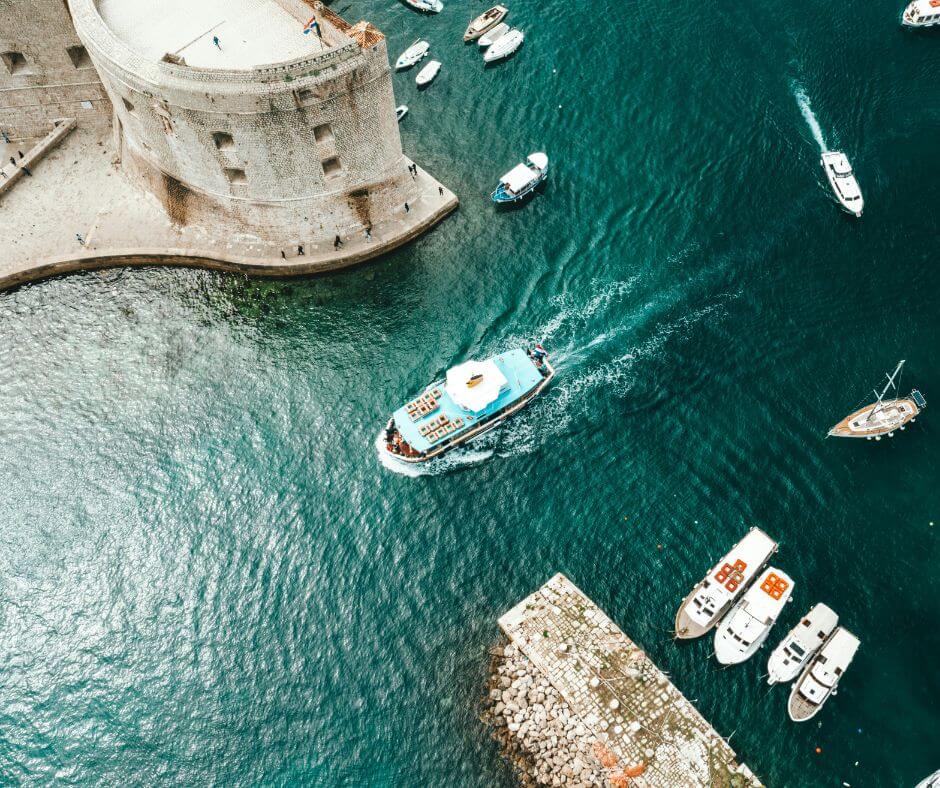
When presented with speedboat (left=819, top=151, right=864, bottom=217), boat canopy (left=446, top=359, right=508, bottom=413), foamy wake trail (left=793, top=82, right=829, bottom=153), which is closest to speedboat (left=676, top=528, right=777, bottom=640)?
boat canopy (left=446, top=359, right=508, bottom=413)

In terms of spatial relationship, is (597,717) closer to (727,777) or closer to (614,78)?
(727,777)

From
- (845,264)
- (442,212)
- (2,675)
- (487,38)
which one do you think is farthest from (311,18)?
(2,675)

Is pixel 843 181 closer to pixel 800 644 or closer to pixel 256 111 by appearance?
pixel 800 644

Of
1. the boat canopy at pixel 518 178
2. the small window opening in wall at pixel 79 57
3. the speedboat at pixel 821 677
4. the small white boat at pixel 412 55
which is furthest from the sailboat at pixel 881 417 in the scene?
the small window opening in wall at pixel 79 57

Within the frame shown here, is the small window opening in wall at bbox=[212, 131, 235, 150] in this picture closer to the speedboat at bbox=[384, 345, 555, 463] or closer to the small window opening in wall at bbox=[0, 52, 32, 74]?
the small window opening in wall at bbox=[0, 52, 32, 74]

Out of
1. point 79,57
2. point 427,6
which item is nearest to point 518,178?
point 427,6
